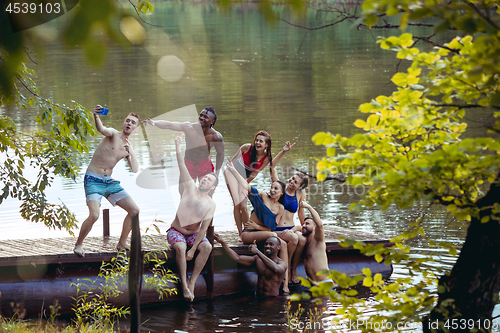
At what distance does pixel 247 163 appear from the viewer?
7922 millimetres

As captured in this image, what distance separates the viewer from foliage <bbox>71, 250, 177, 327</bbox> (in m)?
6.39

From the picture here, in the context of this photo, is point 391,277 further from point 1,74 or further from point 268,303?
point 1,74

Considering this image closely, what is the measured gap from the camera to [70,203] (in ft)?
39.9

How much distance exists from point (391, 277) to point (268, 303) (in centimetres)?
205

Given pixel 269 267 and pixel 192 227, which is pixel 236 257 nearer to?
pixel 269 267

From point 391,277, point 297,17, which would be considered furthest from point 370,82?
A: point 297,17

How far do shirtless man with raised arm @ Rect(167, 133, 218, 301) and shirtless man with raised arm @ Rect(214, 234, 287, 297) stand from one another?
318mm

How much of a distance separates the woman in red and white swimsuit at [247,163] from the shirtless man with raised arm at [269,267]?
0.65 m

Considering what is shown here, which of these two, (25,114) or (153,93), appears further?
(153,93)

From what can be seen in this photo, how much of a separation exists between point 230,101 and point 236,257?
1664cm

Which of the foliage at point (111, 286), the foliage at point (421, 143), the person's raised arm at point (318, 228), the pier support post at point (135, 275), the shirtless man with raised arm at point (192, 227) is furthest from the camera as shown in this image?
the person's raised arm at point (318, 228)

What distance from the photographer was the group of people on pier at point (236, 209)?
6648 mm

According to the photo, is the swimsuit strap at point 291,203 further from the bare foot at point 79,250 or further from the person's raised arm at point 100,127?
the bare foot at point 79,250

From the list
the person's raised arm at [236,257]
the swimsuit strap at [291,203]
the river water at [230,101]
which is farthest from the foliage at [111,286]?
the swimsuit strap at [291,203]
